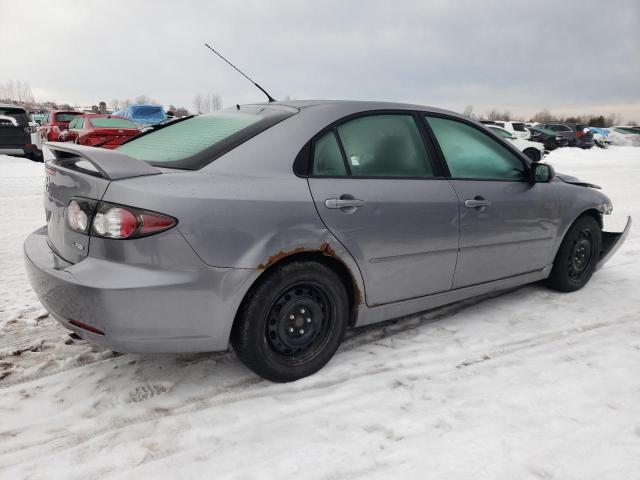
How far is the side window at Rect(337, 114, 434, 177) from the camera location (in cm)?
287

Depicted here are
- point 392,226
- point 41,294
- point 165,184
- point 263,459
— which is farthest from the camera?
point 392,226

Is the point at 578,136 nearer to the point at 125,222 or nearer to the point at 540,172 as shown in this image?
the point at 540,172

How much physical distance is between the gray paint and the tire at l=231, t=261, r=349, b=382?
93 millimetres

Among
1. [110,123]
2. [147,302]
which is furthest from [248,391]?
[110,123]

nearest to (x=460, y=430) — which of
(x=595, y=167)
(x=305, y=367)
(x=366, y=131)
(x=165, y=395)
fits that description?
(x=305, y=367)

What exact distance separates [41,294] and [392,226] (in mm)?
1874

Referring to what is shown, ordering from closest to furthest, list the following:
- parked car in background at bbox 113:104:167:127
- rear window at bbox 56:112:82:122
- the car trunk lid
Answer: the car trunk lid < rear window at bbox 56:112:82:122 < parked car in background at bbox 113:104:167:127

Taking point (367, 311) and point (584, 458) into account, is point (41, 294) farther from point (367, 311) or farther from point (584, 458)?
point (584, 458)

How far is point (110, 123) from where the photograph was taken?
41.4ft

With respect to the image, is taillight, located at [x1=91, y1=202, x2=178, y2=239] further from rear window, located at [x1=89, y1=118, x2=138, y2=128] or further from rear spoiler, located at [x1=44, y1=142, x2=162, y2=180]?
rear window, located at [x1=89, y1=118, x2=138, y2=128]

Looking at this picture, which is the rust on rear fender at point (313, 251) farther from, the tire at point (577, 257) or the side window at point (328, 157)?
the tire at point (577, 257)

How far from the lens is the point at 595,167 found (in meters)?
16.0

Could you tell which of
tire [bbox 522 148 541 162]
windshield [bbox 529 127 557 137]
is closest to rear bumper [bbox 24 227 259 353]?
tire [bbox 522 148 541 162]

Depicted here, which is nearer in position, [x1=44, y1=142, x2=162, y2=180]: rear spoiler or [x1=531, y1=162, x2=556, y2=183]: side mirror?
[x1=44, y1=142, x2=162, y2=180]: rear spoiler
